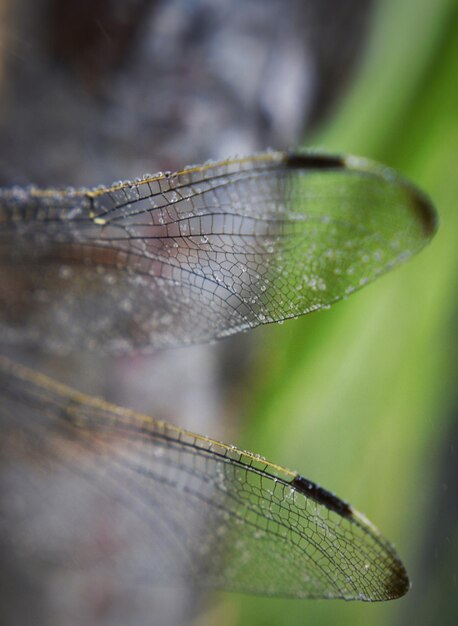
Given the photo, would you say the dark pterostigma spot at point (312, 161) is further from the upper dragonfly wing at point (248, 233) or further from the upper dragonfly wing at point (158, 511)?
the upper dragonfly wing at point (158, 511)

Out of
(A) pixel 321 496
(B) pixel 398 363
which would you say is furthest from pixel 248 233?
(B) pixel 398 363

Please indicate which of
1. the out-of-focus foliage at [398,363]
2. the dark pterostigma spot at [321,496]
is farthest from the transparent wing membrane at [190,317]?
the out-of-focus foliage at [398,363]

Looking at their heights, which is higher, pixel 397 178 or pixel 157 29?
pixel 157 29

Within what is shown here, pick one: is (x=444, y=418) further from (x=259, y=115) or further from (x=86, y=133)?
(x=86, y=133)

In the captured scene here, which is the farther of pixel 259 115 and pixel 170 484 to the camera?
pixel 259 115

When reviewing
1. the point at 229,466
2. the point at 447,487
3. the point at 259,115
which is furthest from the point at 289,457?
the point at 259,115

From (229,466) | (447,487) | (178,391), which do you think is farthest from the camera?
(178,391)
